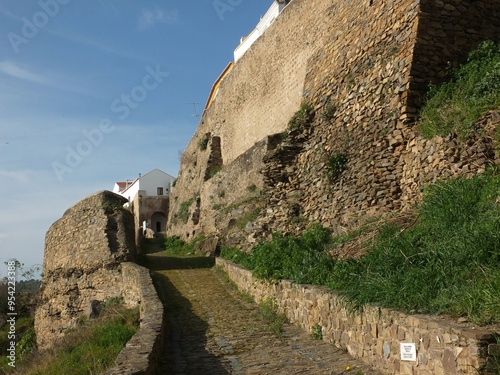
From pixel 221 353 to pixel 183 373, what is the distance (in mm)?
921

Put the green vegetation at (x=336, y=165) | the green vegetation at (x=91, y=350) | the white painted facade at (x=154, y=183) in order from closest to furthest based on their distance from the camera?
1. the green vegetation at (x=91, y=350)
2. the green vegetation at (x=336, y=165)
3. the white painted facade at (x=154, y=183)

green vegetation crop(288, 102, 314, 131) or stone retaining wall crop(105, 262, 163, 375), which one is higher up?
green vegetation crop(288, 102, 314, 131)

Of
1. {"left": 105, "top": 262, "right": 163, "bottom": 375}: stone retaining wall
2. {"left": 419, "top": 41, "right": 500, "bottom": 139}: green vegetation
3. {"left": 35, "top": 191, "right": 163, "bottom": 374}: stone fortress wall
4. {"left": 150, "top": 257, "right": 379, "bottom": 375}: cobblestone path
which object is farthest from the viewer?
{"left": 35, "top": 191, "right": 163, "bottom": 374}: stone fortress wall

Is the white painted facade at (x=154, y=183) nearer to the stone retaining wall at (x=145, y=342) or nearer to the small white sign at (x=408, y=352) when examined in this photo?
the stone retaining wall at (x=145, y=342)

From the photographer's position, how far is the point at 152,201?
4084 centimetres

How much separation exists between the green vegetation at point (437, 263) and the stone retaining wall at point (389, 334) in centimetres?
17

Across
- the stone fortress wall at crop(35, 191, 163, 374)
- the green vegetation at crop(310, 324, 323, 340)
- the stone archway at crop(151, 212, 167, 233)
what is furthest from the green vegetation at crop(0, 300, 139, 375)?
the stone archway at crop(151, 212, 167, 233)

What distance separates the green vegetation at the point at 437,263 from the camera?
446 cm

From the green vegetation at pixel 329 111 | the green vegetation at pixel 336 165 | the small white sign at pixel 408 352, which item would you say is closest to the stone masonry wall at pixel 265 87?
the green vegetation at pixel 329 111

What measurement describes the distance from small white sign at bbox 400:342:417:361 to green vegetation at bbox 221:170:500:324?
1.12 feet

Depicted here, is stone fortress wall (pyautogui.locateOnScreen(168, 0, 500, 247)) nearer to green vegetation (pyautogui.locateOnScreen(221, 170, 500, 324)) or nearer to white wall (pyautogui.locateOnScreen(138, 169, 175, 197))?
green vegetation (pyautogui.locateOnScreen(221, 170, 500, 324))

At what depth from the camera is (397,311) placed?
486 cm

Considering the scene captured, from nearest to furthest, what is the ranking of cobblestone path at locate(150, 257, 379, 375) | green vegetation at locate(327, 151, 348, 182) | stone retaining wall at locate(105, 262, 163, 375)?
stone retaining wall at locate(105, 262, 163, 375) → cobblestone path at locate(150, 257, 379, 375) → green vegetation at locate(327, 151, 348, 182)

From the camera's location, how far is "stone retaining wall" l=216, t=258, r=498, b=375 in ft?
12.6
